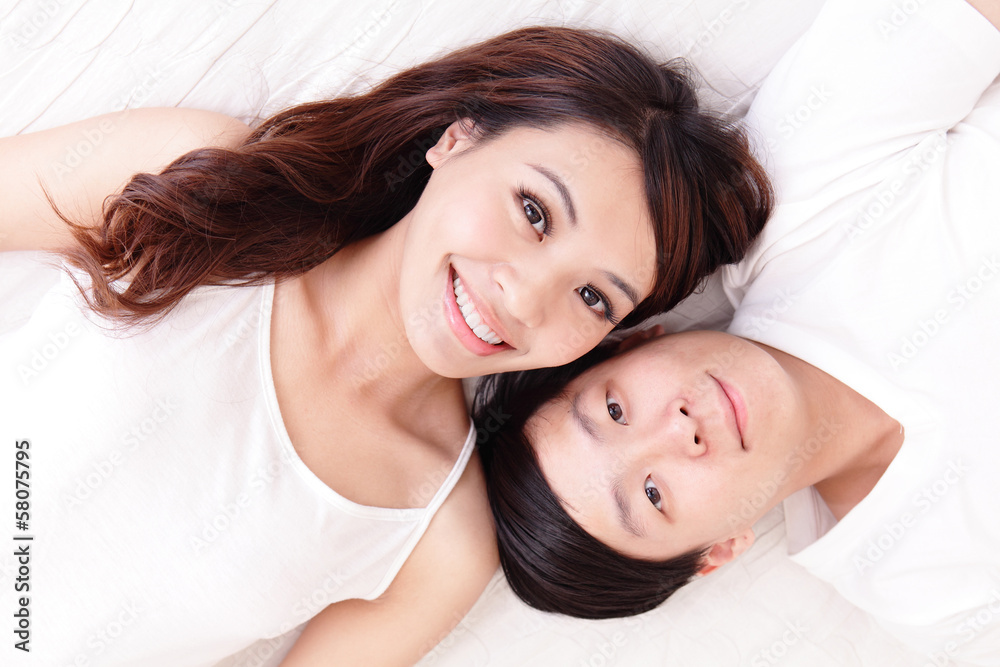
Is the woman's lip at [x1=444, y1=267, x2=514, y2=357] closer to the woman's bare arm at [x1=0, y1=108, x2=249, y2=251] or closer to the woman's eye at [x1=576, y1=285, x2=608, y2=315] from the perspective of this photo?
the woman's eye at [x1=576, y1=285, x2=608, y2=315]

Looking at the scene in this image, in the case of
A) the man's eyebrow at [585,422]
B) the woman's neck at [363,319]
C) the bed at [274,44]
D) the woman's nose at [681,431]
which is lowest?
the man's eyebrow at [585,422]

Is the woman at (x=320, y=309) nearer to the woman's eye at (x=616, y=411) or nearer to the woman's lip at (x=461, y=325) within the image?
the woman's lip at (x=461, y=325)

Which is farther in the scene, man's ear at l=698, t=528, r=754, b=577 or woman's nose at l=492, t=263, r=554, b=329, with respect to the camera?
man's ear at l=698, t=528, r=754, b=577

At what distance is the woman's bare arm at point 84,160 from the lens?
1274mm

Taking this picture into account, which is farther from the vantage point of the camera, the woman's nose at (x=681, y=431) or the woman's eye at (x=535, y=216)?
the woman's nose at (x=681, y=431)

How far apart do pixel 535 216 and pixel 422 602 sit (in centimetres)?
88

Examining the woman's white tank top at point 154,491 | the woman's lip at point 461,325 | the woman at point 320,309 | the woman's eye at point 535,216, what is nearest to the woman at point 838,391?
the woman at point 320,309

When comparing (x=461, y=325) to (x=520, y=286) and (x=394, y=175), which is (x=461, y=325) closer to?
(x=520, y=286)

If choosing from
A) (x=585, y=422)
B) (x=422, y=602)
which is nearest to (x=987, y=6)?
(x=585, y=422)

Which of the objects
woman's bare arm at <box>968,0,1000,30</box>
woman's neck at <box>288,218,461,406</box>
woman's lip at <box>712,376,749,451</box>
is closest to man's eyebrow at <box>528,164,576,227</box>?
woman's neck at <box>288,218,461,406</box>

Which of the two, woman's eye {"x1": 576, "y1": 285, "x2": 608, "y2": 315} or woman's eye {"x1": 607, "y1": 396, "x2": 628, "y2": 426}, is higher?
woman's eye {"x1": 576, "y1": 285, "x2": 608, "y2": 315}

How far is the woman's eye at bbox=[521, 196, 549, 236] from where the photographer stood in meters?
1.12

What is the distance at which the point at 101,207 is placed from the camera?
4.24ft

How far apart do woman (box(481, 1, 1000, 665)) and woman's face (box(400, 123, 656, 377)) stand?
245mm
